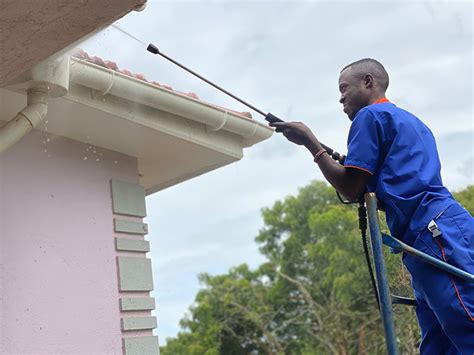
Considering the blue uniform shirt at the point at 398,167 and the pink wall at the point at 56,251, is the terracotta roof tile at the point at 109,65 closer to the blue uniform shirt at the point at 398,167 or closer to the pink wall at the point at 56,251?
the pink wall at the point at 56,251

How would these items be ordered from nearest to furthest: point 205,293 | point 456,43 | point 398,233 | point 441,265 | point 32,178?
point 441,265
point 398,233
point 32,178
point 456,43
point 205,293

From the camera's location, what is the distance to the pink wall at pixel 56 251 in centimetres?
396

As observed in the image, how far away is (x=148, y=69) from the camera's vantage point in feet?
15.7

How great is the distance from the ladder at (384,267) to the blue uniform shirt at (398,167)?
17 centimetres

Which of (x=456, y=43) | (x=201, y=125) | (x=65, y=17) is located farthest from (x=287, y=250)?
(x=65, y=17)

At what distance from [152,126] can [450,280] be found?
2.85 metres

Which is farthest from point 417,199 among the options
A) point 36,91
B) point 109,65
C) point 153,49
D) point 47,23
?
point 109,65

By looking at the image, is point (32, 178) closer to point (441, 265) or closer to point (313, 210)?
point (441, 265)

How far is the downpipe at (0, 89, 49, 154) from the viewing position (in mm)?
3693

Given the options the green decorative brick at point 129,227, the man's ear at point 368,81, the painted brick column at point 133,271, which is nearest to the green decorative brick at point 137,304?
the painted brick column at point 133,271

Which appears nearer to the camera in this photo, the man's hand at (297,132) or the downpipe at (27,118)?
the man's hand at (297,132)

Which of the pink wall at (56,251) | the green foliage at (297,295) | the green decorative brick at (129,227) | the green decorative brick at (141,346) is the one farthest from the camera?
the green foliage at (297,295)

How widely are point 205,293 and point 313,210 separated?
4.70 meters

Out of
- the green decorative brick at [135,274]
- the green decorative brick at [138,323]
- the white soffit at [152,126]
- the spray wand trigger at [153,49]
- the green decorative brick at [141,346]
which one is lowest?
the green decorative brick at [141,346]
